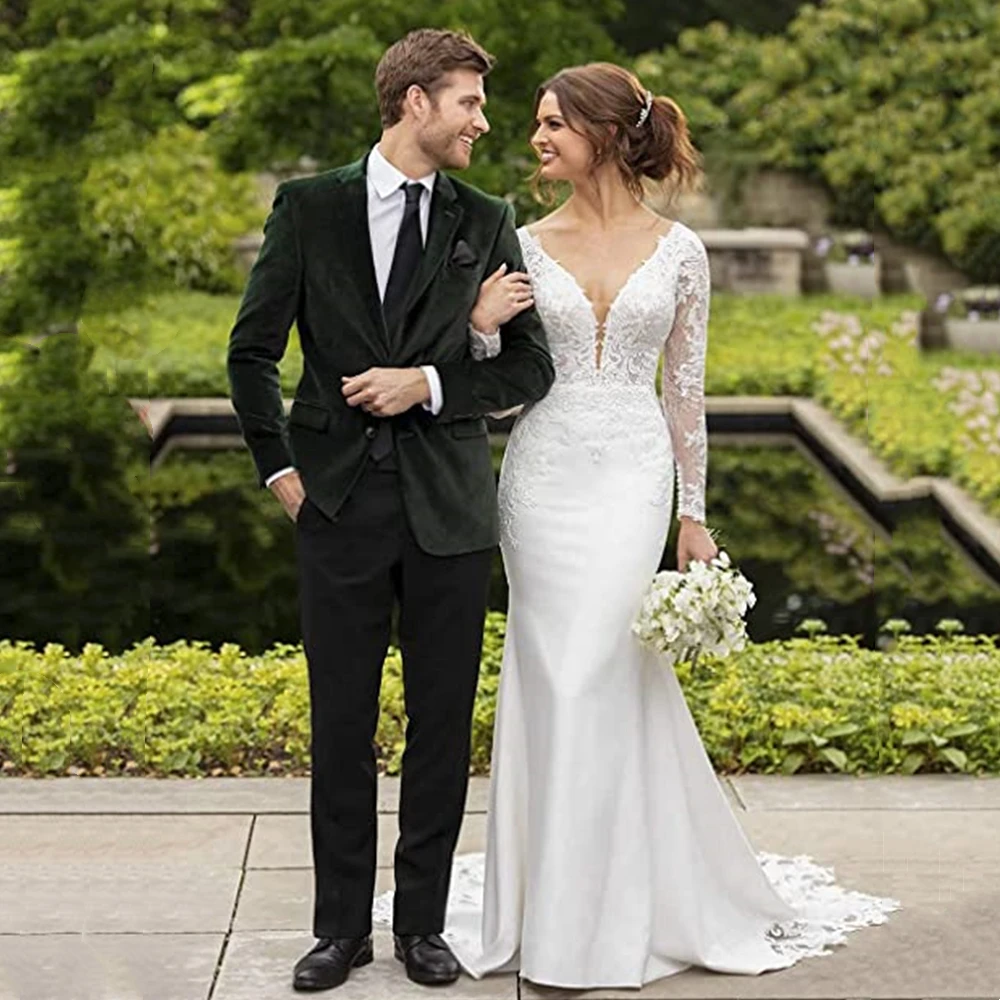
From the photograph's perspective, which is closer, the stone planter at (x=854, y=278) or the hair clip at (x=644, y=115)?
the hair clip at (x=644, y=115)

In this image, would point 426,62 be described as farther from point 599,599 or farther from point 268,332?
point 599,599

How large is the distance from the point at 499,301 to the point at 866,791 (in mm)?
2217

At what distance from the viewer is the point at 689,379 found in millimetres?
4902

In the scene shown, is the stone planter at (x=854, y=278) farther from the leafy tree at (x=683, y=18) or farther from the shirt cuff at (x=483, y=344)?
the shirt cuff at (x=483, y=344)

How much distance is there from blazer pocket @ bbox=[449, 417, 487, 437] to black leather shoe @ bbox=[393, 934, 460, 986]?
0.98 metres

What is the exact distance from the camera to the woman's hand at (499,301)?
458cm

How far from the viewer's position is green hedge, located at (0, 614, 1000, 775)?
6484 mm

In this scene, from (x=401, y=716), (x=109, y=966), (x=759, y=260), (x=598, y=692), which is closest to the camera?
(x=598, y=692)

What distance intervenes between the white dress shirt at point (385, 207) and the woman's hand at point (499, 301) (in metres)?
0.15

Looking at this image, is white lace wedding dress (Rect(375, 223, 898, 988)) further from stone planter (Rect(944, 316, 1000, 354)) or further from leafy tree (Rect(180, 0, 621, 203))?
stone planter (Rect(944, 316, 1000, 354))

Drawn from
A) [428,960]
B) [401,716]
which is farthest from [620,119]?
[401,716]

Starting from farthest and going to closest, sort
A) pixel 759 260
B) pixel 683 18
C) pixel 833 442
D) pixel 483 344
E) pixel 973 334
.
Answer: pixel 683 18, pixel 759 260, pixel 973 334, pixel 833 442, pixel 483 344

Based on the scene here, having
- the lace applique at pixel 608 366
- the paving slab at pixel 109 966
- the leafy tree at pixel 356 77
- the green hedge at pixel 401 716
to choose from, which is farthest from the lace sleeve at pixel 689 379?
the leafy tree at pixel 356 77

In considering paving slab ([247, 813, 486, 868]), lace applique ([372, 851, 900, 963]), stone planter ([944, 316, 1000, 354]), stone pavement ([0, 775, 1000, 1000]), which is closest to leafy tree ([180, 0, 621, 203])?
stone planter ([944, 316, 1000, 354])
